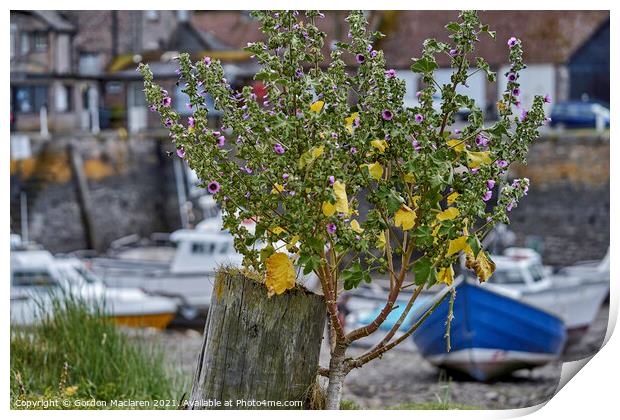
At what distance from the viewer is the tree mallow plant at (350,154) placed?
2.01 metres

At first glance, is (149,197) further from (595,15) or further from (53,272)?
(595,15)

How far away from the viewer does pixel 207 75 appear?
2092mm

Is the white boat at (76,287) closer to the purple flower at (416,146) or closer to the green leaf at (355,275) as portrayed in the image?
the green leaf at (355,275)

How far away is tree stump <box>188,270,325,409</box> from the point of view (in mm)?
2115

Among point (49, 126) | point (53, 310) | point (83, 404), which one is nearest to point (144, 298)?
point (49, 126)

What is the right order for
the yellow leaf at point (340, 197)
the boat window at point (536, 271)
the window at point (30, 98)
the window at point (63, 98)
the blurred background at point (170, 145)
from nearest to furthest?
1. the yellow leaf at point (340, 197)
2. the blurred background at point (170, 145)
3. the window at point (30, 98)
4. the window at point (63, 98)
5. the boat window at point (536, 271)

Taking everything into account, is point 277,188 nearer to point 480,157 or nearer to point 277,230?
point 277,230

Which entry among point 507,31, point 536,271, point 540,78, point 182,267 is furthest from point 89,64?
point 536,271

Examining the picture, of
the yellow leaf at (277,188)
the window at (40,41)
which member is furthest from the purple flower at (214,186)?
the window at (40,41)

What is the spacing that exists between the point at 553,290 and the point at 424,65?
15.5 feet

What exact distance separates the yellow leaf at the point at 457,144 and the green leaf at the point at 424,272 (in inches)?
8.9

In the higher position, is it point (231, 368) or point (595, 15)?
point (595, 15)
